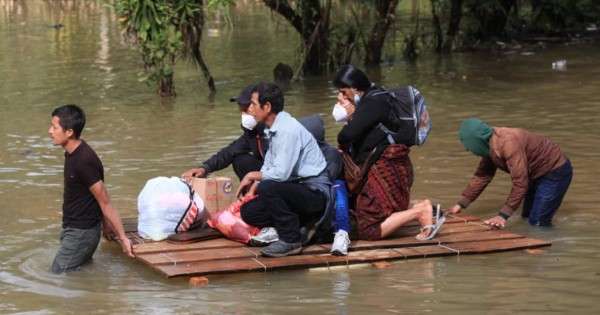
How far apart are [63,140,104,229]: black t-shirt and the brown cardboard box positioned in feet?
Result: 3.43

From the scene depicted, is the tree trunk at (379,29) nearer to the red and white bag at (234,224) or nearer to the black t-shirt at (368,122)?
the black t-shirt at (368,122)

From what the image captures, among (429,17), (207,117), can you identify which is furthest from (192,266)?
(429,17)

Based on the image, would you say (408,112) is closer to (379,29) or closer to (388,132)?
(388,132)

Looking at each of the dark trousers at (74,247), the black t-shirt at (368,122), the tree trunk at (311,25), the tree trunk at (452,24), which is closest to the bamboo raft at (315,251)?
the dark trousers at (74,247)

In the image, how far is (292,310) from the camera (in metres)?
6.08

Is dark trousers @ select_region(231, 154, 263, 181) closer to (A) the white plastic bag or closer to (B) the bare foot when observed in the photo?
(A) the white plastic bag

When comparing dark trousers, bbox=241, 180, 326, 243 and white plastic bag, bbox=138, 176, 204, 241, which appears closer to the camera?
dark trousers, bbox=241, 180, 326, 243

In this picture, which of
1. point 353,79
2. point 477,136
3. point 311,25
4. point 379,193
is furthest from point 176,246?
point 311,25

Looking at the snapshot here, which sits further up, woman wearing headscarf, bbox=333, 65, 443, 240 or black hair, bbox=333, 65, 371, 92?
black hair, bbox=333, 65, 371, 92

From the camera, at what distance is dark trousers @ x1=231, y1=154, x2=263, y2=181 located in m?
8.07

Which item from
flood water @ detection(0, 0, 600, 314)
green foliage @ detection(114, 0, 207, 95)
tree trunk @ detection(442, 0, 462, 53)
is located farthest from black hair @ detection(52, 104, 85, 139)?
tree trunk @ detection(442, 0, 462, 53)

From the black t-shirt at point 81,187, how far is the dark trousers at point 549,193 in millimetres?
3358

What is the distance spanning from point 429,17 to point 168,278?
68.7 feet

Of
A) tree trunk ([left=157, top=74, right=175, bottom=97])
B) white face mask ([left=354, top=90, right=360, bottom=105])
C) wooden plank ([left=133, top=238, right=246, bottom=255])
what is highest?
white face mask ([left=354, top=90, right=360, bottom=105])
